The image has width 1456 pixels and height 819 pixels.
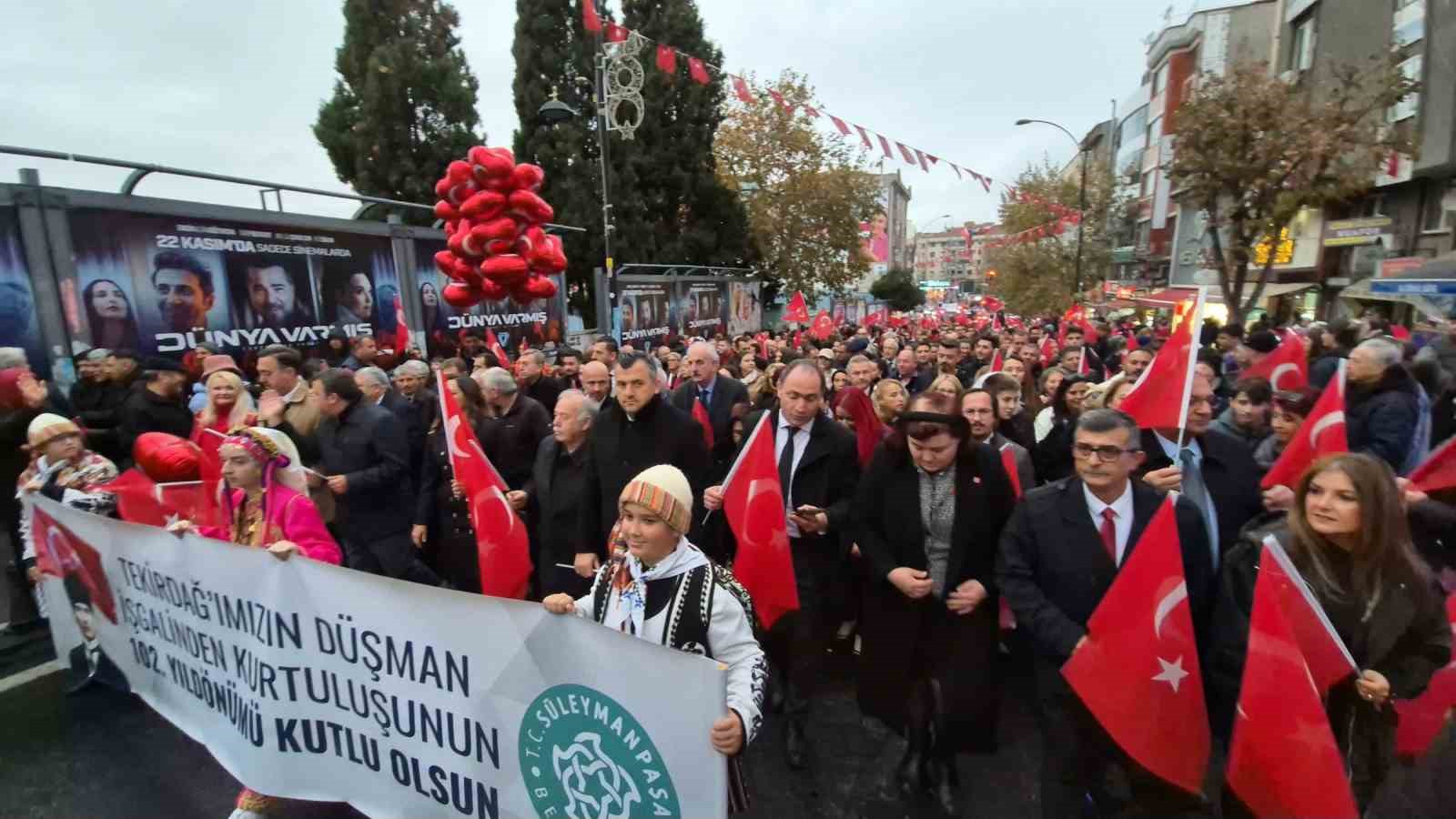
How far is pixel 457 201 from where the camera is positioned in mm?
8406

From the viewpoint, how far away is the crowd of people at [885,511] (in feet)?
7.71

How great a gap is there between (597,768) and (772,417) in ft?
6.92

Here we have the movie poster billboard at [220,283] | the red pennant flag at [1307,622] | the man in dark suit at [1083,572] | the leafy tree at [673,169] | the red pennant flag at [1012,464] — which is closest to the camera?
the red pennant flag at [1307,622]

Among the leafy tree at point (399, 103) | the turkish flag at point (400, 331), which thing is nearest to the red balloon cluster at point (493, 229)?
the turkish flag at point (400, 331)

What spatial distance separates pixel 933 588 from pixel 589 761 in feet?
5.06

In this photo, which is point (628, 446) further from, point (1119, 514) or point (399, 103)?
point (399, 103)

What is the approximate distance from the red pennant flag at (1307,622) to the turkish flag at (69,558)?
471 centimetres

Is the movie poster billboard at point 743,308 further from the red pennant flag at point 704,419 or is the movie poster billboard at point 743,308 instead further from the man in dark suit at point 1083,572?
the man in dark suit at point 1083,572

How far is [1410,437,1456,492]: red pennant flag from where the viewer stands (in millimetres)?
3547

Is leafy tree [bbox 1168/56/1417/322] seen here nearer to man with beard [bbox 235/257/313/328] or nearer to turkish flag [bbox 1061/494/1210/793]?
turkish flag [bbox 1061/494/1210/793]

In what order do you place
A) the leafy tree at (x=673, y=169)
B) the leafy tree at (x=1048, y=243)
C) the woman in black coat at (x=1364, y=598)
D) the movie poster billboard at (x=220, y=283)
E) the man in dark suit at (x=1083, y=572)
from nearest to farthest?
the woman in black coat at (x=1364, y=598) → the man in dark suit at (x=1083, y=572) → the movie poster billboard at (x=220, y=283) → the leafy tree at (x=673, y=169) → the leafy tree at (x=1048, y=243)

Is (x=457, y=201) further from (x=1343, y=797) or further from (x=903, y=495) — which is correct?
(x=1343, y=797)

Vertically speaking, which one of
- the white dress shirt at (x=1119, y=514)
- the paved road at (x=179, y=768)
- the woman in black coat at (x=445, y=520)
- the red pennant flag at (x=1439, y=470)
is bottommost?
the paved road at (x=179, y=768)

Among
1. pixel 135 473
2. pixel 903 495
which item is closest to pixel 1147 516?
pixel 903 495
